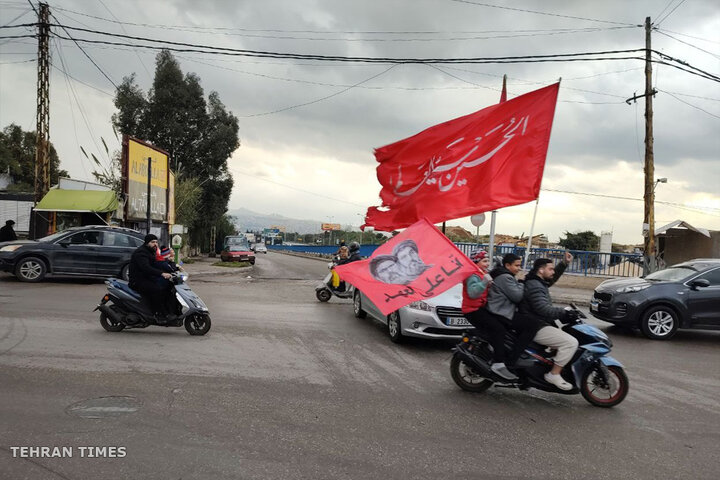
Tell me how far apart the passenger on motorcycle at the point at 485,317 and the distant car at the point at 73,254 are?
1147 cm

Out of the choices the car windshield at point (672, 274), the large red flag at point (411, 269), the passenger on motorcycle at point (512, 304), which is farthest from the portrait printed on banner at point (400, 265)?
the car windshield at point (672, 274)

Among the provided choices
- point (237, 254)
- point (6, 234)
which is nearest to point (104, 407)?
point (6, 234)

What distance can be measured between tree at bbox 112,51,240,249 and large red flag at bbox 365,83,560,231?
119 ft

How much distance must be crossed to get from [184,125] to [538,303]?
42.3m

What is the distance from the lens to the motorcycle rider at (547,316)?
207 inches

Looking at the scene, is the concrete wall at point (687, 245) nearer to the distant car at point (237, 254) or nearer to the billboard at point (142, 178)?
→ the distant car at point (237, 254)

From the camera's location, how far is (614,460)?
4031 millimetres

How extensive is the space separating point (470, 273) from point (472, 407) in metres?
1.39

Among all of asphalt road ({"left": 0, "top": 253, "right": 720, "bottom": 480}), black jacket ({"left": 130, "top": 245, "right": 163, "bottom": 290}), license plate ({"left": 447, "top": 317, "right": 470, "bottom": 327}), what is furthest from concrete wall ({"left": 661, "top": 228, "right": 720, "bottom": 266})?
black jacket ({"left": 130, "top": 245, "right": 163, "bottom": 290})

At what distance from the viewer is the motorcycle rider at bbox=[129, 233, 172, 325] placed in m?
7.84

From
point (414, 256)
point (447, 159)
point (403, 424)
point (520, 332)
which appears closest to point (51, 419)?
point (403, 424)

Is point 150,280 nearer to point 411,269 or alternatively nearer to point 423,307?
point 423,307

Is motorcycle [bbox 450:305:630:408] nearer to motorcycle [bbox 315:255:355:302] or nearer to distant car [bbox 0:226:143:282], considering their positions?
motorcycle [bbox 315:255:355:302]

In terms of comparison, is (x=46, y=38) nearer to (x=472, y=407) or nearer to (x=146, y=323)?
(x=146, y=323)
